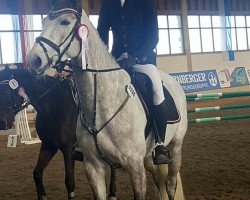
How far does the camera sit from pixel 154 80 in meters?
3.74

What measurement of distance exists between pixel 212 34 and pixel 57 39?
987 inches

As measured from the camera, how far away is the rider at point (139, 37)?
12.2 feet

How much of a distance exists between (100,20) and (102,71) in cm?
68

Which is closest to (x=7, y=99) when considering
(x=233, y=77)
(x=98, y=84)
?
(x=98, y=84)

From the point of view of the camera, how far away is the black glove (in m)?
3.68

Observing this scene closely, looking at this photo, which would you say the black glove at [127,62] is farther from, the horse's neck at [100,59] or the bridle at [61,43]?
the bridle at [61,43]

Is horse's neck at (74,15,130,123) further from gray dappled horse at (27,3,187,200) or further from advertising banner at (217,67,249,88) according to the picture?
advertising banner at (217,67,249,88)

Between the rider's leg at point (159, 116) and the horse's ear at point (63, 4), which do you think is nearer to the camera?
the horse's ear at point (63, 4)

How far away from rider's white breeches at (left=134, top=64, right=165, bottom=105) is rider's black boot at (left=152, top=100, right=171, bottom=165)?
0.05m

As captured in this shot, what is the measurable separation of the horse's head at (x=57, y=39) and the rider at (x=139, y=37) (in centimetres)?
63

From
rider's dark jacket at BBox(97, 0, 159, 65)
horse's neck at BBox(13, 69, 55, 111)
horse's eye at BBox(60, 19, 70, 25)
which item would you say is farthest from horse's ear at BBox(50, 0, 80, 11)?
horse's neck at BBox(13, 69, 55, 111)

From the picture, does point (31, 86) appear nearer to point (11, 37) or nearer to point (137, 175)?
point (137, 175)

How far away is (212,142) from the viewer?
9.20 m

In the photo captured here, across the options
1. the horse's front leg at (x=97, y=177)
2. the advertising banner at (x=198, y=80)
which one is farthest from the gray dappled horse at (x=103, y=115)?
the advertising banner at (x=198, y=80)
